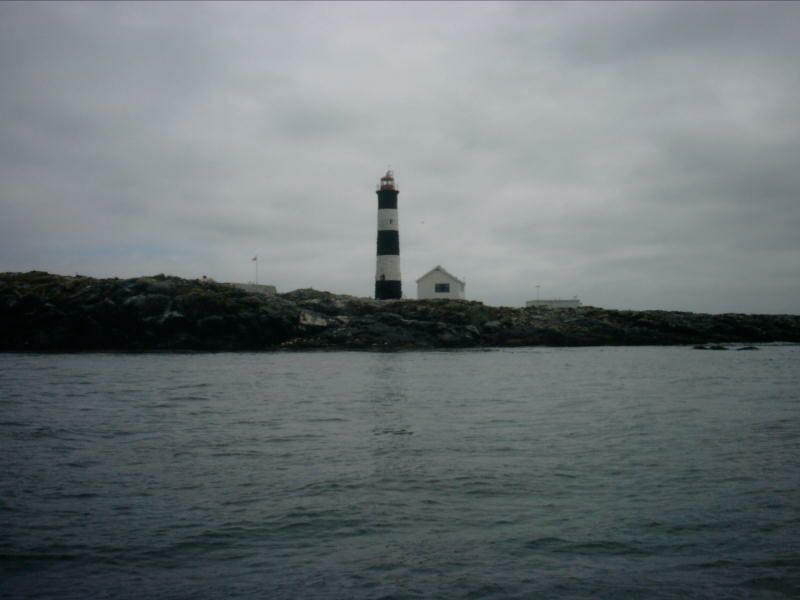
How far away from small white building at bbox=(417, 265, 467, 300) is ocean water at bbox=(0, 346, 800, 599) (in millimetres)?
56683

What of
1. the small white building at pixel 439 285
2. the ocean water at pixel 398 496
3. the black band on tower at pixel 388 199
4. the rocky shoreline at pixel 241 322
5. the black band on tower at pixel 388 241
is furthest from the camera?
the small white building at pixel 439 285

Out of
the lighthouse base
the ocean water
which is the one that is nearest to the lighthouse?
the lighthouse base

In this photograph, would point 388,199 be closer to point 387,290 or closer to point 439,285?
point 387,290

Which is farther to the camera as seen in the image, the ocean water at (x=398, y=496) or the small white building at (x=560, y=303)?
the small white building at (x=560, y=303)

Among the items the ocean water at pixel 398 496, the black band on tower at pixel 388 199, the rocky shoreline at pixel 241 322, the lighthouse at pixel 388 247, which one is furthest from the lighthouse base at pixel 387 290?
the ocean water at pixel 398 496

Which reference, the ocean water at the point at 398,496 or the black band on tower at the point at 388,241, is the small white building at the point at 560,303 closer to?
the black band on tower at the point at 388,241

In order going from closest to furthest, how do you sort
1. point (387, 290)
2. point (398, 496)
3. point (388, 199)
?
1. point (398, 496)
2. point (387, 290)
3. point (388, 199)

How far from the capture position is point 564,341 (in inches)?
2835

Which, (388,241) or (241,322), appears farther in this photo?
(388,241)

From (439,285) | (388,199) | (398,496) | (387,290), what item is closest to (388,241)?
(388,199)

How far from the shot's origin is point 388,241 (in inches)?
3009

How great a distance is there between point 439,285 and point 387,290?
35.3 ft

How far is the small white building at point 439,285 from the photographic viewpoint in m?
85.0

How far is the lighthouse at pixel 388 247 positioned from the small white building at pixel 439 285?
28.0 feet
